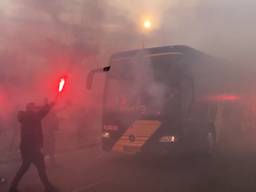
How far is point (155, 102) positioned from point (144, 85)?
0.39 meters

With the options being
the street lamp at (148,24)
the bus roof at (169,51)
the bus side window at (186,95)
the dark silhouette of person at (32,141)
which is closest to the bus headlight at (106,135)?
the bus side window at (186,95)

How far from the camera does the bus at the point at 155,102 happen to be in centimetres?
723

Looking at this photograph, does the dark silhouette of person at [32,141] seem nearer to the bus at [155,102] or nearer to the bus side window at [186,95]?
the bus at [155,102]

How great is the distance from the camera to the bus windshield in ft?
24.2

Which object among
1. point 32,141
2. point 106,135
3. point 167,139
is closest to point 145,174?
point 167,139

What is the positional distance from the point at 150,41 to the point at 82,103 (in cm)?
259

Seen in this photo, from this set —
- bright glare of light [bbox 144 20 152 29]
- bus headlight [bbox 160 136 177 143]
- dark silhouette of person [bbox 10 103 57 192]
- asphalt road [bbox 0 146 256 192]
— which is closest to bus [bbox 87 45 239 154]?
bus headlight [bbox 160 136 177 143]

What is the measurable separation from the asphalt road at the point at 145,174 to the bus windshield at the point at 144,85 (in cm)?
99

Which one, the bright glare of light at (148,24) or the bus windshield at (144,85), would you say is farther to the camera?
the bright glare of light at (148,24)

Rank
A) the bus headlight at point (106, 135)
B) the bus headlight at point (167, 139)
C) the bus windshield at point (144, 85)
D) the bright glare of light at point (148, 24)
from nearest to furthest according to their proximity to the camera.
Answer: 1. the bus headlight at point (167, 139)
2. the bus windshield at point (144, 85)
3. the bus headlight at point (106, 135)
4. the bright glare of light at point (148, 24)

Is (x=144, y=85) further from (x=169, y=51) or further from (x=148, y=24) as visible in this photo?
(x=148, y=24)

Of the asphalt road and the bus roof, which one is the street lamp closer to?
the bus roof

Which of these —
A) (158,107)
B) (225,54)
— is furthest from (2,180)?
(225,54)

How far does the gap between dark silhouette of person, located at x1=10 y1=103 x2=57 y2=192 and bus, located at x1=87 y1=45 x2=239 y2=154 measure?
2.25 meters
